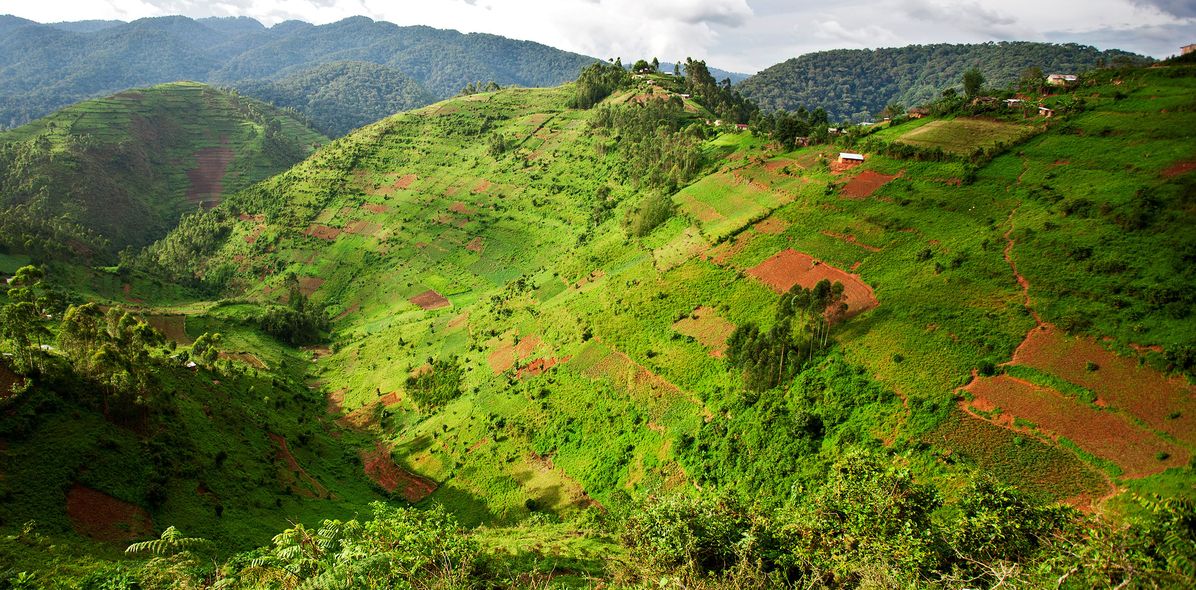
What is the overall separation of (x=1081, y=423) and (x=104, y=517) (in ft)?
216

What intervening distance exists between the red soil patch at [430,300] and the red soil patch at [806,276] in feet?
228

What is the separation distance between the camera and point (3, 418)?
111 feet

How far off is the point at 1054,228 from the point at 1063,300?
12.8m

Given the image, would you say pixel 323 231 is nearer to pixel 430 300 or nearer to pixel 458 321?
pixel 430 300

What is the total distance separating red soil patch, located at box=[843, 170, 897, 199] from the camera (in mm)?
73188

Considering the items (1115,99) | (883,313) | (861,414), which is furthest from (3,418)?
(1115,99)

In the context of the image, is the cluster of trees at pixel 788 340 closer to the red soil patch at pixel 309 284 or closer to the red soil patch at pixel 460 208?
the red soil patch at pixel 460 208

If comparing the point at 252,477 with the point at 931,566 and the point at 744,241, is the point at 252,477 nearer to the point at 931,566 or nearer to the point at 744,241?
the point at 931,566

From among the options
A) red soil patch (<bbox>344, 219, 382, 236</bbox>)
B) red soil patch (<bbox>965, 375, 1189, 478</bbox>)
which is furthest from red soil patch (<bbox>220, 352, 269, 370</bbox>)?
red soil patch (<bbox>965, 375, 1189, 478</bbox>)

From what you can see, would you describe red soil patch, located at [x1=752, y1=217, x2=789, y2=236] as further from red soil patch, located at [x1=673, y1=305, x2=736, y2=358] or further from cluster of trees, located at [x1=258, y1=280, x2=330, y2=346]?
cluster of trees, located at [x1=258, y1=280, x2=330, y2=346]

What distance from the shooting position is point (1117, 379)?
38812 millimetres

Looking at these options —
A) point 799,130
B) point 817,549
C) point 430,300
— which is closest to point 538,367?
point 817,549

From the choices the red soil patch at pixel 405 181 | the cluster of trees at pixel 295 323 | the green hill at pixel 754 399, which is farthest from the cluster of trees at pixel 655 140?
the cluster of trees at pixel 295 323

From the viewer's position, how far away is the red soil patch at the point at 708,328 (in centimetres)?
5791
